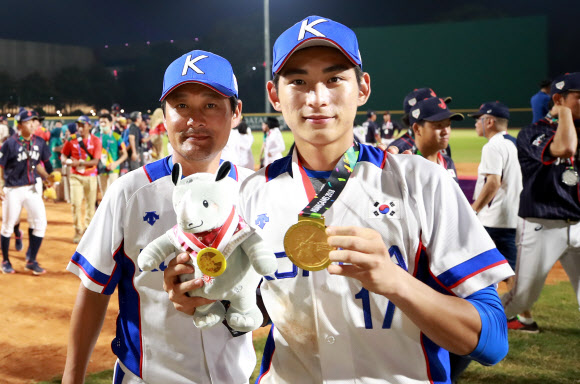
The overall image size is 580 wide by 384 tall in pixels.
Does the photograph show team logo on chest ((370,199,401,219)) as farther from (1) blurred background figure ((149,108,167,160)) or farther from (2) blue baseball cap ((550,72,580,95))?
(1) blurred background figure ((149,108,167,160))

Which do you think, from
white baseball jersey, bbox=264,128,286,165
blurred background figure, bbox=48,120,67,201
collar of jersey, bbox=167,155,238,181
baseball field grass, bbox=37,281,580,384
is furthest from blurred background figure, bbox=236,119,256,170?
collar of jersey, bbox=167,155,238,181

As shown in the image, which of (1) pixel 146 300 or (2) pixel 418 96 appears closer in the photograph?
(1) pixel 146 300

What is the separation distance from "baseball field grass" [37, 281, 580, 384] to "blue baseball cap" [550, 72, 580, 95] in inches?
98.2

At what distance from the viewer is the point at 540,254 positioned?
17.1 ft

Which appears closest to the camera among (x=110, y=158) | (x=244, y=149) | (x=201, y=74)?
(x=201, y=74)

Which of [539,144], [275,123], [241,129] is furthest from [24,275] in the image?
[539,144]

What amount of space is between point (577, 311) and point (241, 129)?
25.3ft

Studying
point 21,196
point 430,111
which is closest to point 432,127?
point 430,111

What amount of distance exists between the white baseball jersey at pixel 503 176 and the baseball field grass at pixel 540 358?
1207 mm

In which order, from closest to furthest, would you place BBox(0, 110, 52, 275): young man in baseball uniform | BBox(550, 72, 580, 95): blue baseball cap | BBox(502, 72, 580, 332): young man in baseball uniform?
BBox(550, 72, 580, 95): blue baseball cap → BBox(502, 72, 580, 332): young man in baseball uniform → BBox(0, 110, 52, 275): young man in baseball uniform

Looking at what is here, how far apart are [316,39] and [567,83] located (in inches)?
163

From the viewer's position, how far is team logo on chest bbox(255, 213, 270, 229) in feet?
5.63

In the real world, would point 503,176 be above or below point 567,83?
below

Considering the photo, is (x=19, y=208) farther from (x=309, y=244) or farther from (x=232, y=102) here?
(x=309, y=244)
